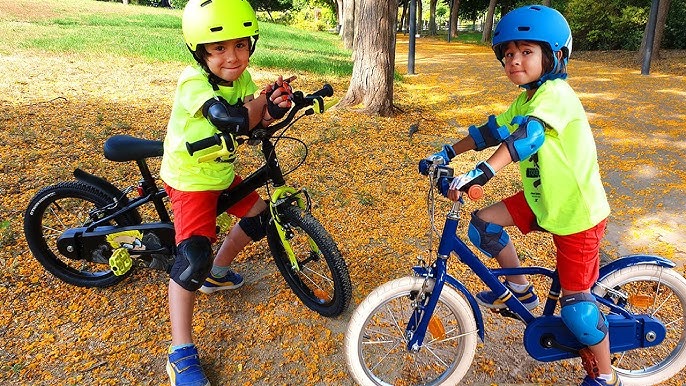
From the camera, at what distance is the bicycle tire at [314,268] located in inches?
104

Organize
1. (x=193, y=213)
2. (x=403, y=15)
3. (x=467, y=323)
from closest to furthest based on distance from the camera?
(x=467, y=323) < (x=193, y=213) < (x=403, y=15)

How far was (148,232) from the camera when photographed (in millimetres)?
2891

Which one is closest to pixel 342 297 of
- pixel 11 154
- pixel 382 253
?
pixel 382 253

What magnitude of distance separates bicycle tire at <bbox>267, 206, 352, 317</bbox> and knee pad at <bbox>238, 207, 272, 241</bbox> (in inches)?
2.1

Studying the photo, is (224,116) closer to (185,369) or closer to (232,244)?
(232,244)

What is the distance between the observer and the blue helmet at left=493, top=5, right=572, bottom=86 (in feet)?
6.70

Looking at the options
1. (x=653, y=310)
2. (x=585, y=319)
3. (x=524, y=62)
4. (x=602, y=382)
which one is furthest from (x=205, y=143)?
(x=653, y=310)

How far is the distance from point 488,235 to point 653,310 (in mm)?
1206

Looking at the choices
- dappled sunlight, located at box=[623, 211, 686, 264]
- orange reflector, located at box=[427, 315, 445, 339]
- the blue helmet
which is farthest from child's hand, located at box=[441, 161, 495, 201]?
dappled sunlight, located at box=[623, 211, 686, 264]

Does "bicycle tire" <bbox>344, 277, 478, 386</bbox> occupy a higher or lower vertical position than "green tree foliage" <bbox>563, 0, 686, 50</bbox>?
lower

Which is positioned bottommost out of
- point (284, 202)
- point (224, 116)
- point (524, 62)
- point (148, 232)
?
point (148, 232)

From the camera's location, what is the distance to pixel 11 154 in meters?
4.69

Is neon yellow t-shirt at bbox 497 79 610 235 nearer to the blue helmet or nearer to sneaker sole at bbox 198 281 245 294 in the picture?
the blue helmet

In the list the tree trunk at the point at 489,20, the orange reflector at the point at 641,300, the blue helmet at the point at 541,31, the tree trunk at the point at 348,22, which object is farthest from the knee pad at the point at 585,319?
the tree trunk at the point at 489,20
